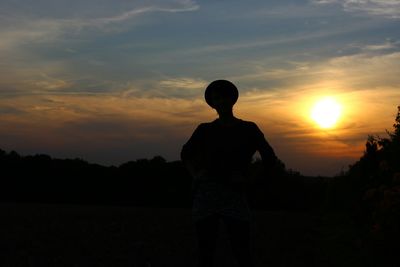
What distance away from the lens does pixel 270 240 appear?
57.2 ft

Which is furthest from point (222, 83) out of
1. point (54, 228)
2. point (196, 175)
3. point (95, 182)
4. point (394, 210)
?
point (95, 182)

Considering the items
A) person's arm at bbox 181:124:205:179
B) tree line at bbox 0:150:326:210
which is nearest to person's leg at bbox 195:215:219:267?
person's arm at bbox 181:124:205:179

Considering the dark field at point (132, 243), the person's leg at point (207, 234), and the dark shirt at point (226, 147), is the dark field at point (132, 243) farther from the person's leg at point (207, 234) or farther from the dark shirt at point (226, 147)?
the dark shirt at point (226, 147)

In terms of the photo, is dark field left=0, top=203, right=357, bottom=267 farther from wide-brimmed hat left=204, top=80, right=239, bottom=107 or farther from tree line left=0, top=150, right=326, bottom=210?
tree line left=0, top=150, right=326, bottom=210

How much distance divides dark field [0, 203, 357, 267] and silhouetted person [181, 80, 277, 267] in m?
6.29

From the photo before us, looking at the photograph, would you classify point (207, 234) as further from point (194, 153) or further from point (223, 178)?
point (194, 153)

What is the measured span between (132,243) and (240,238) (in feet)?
31.7

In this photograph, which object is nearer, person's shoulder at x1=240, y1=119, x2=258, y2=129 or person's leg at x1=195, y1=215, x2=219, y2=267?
person's leg at x1=195, y1=215, x2=219, y2=267

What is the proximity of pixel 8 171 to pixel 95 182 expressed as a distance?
5.04 metres

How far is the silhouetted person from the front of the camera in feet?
17.8

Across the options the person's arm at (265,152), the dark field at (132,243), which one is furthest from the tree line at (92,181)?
the person's arm at (265,152)

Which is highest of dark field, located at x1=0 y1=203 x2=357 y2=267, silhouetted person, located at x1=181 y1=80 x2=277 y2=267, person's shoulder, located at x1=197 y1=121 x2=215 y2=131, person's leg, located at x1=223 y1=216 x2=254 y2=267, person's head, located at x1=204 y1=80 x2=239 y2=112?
person's head, located at x1=204 y1=80 x2=239 y2=112

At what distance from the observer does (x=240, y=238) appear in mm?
5422

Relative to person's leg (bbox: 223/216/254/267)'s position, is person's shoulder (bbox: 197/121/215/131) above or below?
above
